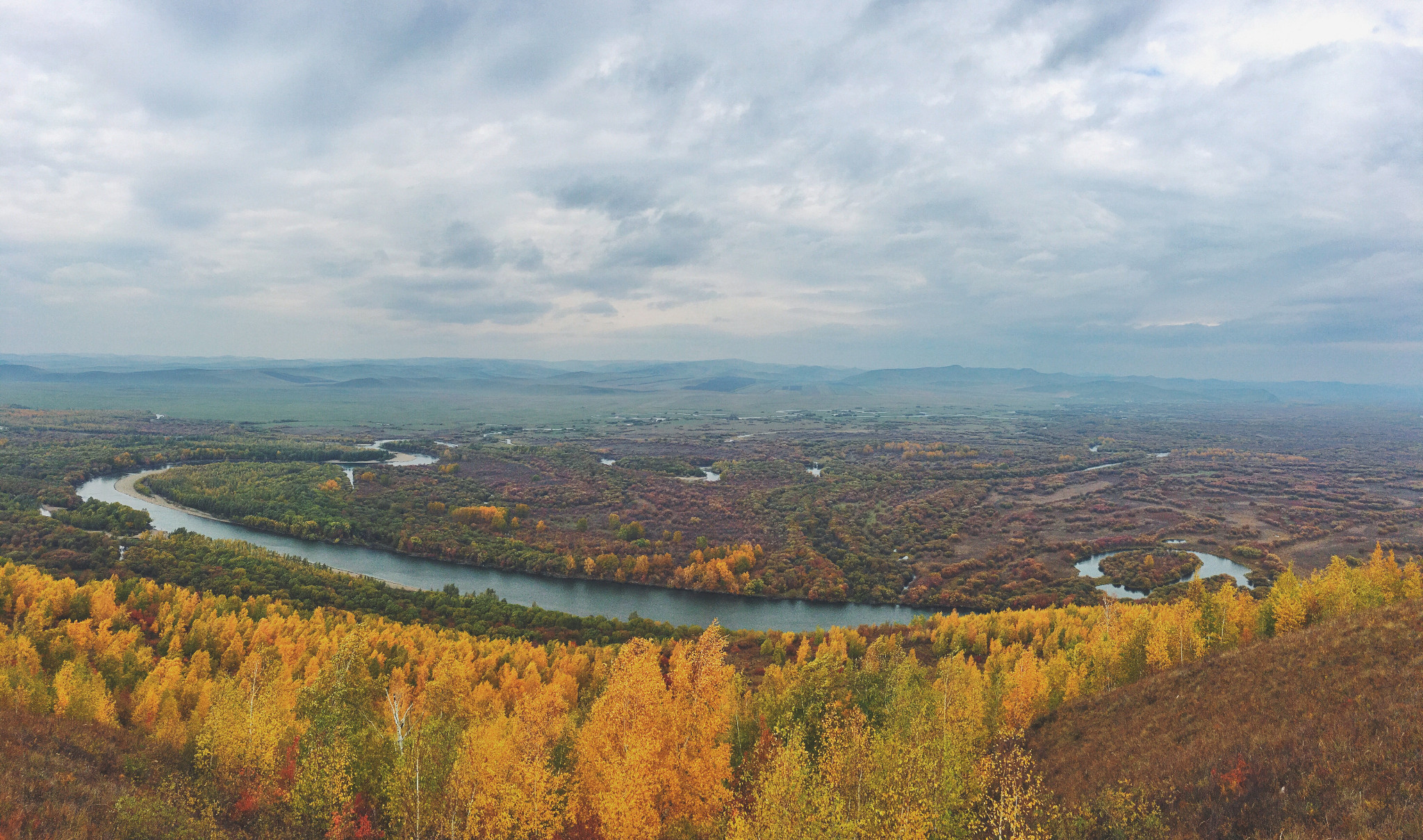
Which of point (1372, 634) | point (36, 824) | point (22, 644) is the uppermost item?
point (1372, 634)

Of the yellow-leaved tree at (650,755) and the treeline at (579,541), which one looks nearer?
the yellow-leaved tree at (650,755)

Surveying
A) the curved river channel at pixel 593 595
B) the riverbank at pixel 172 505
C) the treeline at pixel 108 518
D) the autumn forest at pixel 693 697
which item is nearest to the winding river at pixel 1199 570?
the autumn forest at pixel 693 697

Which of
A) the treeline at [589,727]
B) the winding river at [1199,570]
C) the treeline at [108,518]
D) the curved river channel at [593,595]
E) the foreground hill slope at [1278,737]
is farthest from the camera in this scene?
the treeline at [108,518]

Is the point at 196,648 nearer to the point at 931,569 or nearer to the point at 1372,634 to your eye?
the point at 1372,634

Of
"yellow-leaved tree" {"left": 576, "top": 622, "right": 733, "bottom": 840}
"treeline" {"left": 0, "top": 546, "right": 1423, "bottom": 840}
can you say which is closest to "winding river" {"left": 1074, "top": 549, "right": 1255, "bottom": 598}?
"treeline" {"left": 0, "top": 546, "right": 1423, "bottom": 840}

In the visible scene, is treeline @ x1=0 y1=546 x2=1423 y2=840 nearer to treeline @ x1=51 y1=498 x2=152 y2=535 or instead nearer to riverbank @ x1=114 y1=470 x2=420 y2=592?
riverbank @ x1=114 y1=470 x2=420 y2=592

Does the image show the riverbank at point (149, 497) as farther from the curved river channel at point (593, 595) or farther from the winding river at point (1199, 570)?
the winding river at point (1199, 570)

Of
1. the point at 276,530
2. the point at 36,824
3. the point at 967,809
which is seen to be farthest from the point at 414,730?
the point at 276,530
